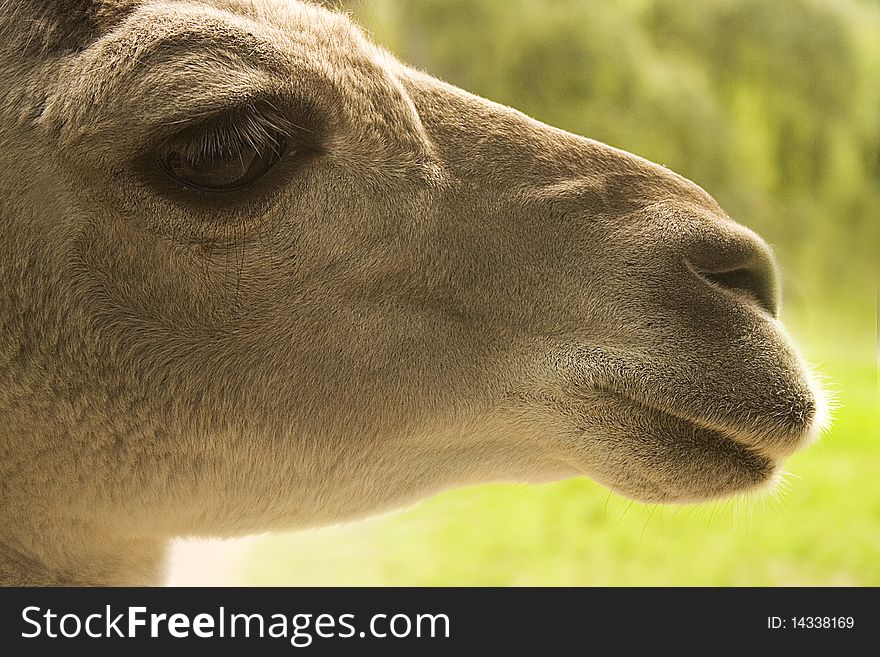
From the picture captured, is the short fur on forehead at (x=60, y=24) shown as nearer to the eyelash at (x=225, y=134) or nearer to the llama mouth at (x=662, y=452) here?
the eyelash at (x=225, y=134)

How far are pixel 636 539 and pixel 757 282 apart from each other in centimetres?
226

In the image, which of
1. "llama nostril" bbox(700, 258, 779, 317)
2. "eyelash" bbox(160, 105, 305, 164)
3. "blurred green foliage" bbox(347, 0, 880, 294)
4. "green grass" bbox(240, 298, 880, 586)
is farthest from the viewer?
"green grass" bbox(240, 298, 880, 586)

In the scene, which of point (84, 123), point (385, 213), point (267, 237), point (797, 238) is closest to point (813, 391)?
point (385, 213)

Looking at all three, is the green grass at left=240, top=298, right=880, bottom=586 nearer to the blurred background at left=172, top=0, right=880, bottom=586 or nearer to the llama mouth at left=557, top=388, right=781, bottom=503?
the blurred background at left=172, top=0, right=880, bottom=586

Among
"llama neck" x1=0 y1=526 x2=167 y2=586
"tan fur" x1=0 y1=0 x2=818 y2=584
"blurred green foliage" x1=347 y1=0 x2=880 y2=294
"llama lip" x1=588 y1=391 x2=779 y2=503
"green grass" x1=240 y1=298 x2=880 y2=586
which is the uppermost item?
"blurred green foliage" x1=347 y1=0 x2=880 y2=294

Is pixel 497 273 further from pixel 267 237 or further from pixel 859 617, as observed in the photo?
pixel 859 617

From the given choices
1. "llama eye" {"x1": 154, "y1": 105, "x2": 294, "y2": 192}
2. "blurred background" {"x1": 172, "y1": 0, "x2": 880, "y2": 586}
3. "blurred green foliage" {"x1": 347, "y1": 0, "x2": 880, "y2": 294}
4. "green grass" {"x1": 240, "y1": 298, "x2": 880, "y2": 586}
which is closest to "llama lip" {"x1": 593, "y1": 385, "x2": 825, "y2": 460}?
"llama eye" {"x1": 154, "y1": 105, "x2": 294, "y2": 192}

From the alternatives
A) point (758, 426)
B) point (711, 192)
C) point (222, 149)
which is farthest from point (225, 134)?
point (711, 192)

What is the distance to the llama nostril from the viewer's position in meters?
1.12

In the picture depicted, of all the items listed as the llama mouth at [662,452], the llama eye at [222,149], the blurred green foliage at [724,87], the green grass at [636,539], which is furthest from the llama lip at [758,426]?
the green grass at [636,539]

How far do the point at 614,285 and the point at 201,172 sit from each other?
Result: 479mm

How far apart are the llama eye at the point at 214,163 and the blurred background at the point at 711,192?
3.93ft

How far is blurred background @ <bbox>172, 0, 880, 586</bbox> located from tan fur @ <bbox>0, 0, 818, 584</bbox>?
1066mm

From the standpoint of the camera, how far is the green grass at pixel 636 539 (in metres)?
2.83
